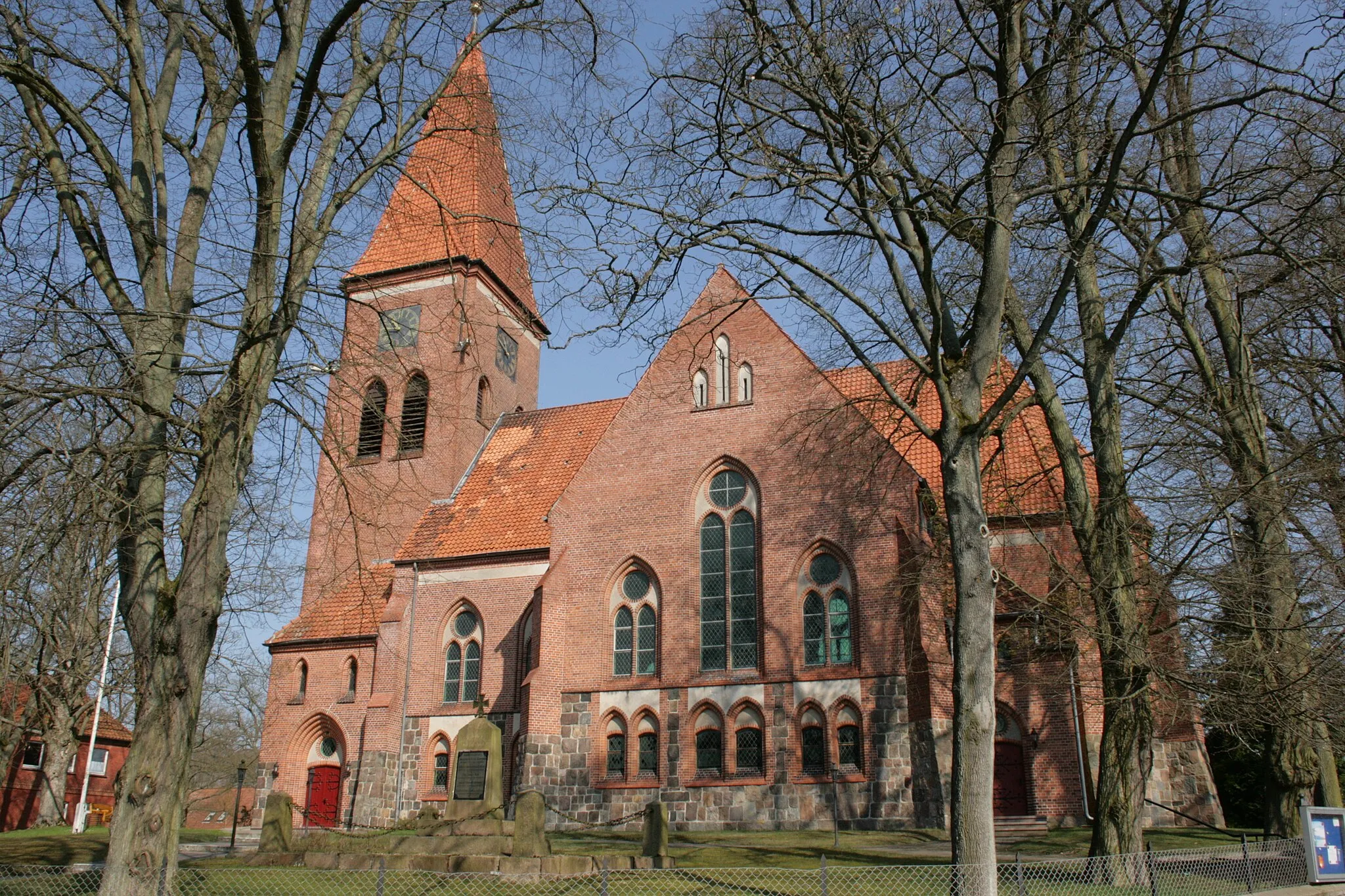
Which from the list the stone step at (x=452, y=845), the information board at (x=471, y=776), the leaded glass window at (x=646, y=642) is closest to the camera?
the stone step at (x=452, y=845)

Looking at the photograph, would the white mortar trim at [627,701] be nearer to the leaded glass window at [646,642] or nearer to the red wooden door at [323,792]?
the leaded glass window at [646,642]

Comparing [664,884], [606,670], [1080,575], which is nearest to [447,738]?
[606,670]

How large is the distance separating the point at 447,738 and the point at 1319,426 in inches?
762

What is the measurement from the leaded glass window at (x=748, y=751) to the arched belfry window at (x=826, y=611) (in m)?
1.84

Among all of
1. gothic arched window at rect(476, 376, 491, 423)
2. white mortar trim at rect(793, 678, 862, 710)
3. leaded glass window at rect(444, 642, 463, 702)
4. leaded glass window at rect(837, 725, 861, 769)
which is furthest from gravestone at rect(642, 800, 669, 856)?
gothic arched window at rect(476, 376, 491, 423)

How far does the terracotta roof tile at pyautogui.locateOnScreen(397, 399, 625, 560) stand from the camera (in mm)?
27422

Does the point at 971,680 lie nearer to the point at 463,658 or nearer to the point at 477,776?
the point at 477,776

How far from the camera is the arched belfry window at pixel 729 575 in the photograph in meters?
22.9

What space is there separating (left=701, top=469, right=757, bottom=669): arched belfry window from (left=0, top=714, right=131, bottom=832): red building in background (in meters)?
17.9

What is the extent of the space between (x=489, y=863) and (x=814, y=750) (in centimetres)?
874

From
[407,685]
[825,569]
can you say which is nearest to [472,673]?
[407,685]

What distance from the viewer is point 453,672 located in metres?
26.7

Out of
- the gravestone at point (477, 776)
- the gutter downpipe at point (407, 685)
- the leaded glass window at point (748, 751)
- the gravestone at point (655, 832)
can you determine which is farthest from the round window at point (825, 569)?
the gutter downpipe at point (407, 685)

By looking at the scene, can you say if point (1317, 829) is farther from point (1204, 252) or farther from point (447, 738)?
point (447, 738)
